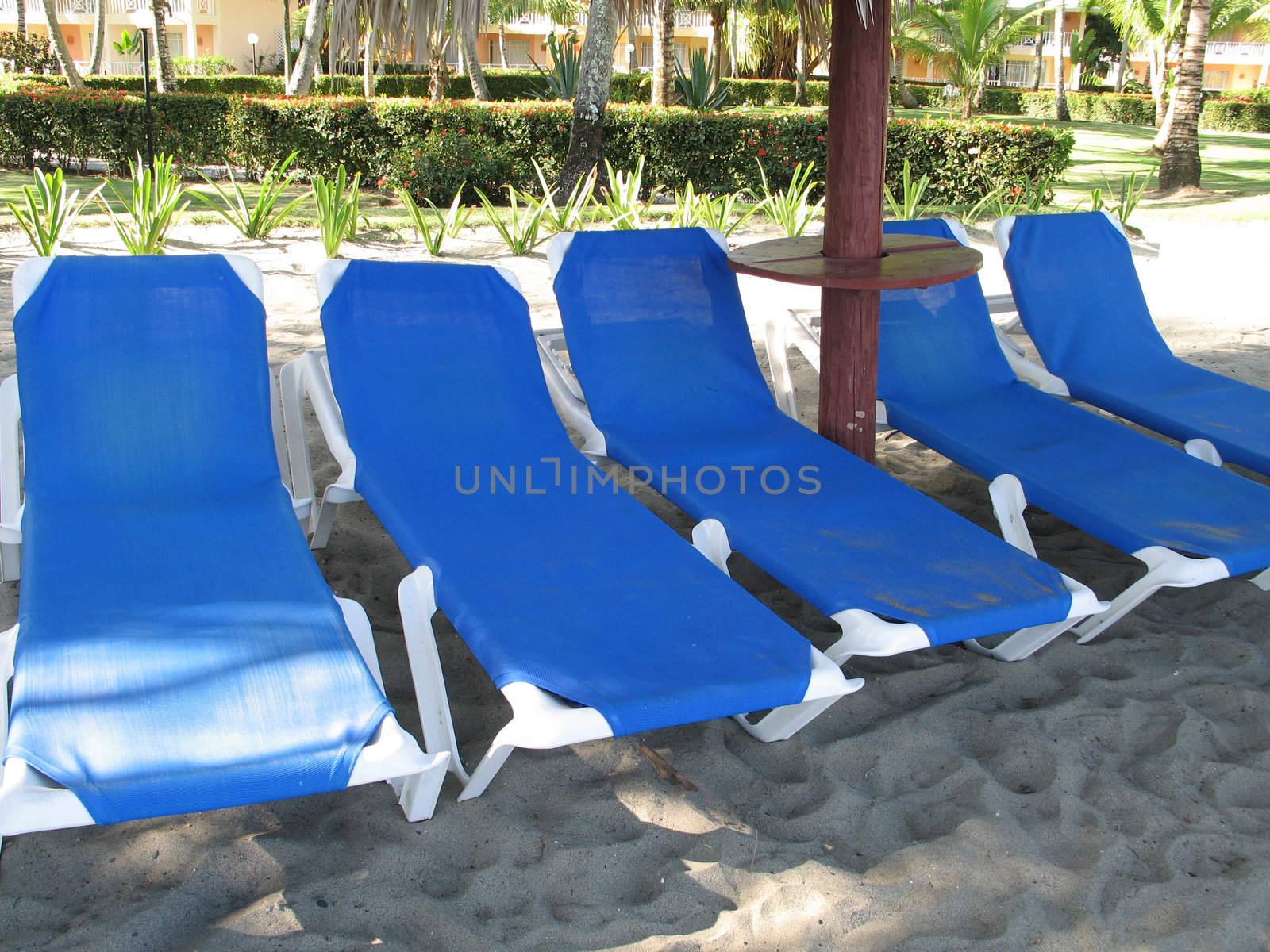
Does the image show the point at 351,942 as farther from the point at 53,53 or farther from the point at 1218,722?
the point at 53,53

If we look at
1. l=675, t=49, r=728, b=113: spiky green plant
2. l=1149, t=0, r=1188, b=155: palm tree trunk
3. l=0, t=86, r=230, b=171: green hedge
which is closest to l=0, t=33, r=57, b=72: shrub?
l=0, t=86, r=230, b=171: green hedge

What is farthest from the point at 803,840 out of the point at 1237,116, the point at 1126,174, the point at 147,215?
the point at 1237,116

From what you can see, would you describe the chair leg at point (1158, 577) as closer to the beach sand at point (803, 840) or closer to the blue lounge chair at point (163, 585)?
the beach sand at point (803, 840)

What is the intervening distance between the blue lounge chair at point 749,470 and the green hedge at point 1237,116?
1066 inches

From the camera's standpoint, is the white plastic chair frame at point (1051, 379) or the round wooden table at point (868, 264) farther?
the white plastic chair frame at point (1051, 379)

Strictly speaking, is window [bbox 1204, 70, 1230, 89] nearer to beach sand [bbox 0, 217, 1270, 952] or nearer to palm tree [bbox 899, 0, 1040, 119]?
palm tree [bbox 899, 0, 1040, 119]

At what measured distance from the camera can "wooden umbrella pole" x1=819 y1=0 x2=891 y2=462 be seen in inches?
123

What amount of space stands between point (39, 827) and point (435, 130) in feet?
28.3

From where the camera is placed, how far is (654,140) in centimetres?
991

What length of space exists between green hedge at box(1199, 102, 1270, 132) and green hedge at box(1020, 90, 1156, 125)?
1319 millimetres

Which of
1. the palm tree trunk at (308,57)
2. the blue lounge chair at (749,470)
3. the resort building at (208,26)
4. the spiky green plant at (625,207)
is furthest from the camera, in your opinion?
the resort building at (208,26)

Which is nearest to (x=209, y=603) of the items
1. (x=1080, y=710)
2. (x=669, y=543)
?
(x=669, y=543)

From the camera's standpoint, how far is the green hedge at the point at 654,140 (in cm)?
945

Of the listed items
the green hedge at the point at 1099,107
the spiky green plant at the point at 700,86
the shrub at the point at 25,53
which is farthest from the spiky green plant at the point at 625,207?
the green hedge at the point at 1099,107
